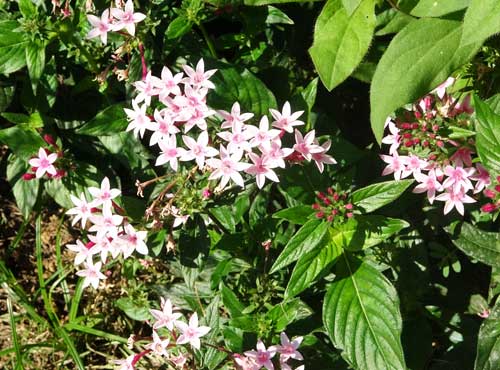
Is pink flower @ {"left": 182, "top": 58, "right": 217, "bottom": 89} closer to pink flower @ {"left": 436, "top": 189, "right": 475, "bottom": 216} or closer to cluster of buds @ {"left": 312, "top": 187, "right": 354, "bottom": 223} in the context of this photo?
→ cluster of buds @ {"left": 312, "top": 187, "right": 354, "bottom": 223}

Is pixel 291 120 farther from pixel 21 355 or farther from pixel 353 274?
pixel 21 355

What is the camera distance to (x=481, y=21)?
60.1 inches

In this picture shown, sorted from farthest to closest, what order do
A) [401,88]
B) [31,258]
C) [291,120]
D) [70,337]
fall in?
[31,258] → [70,337] → [291,120] → [401,88]

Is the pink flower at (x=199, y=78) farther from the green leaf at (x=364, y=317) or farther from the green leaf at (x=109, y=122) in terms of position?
the green leaf at (x=364, y=317)

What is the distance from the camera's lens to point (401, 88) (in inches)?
68.6

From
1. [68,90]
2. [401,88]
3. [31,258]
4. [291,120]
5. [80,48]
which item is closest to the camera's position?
[401,88]

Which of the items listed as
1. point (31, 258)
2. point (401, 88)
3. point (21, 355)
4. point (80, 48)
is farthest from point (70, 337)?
point (401, 88)

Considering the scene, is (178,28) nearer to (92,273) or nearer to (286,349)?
(92,273)

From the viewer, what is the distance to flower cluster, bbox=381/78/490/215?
1939mm

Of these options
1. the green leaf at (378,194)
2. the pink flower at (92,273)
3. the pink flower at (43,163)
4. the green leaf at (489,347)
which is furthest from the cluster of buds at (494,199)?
the pink flower at (43,163)

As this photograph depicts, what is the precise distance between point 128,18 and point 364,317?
109 cm

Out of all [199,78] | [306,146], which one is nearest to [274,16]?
[199,78]

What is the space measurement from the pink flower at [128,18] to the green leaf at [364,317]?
2.97ft

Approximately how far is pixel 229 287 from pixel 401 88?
3.12ft
